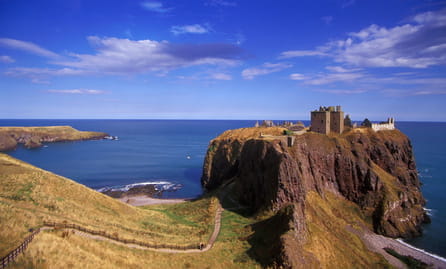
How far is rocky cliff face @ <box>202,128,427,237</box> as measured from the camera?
48.2 metres

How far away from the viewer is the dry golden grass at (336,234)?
35.5 meters

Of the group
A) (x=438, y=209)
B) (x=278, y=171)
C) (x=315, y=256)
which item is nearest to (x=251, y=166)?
(x=278, y=171)

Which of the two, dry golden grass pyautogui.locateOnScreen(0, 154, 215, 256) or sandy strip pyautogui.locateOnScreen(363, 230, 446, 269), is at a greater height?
dry golden grass pyautogui.locateOnScreen(0, 154, 215, 256)

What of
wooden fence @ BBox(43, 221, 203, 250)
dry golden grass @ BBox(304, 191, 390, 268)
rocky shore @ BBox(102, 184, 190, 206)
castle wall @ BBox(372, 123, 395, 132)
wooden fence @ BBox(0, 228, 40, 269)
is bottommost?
rocky shore @ BBox(102, 184, 190, 206)

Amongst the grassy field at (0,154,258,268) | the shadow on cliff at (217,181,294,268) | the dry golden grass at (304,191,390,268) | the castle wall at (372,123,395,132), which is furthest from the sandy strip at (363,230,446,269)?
the castle wall at (372,123,395,132)

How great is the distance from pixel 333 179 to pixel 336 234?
705 inches

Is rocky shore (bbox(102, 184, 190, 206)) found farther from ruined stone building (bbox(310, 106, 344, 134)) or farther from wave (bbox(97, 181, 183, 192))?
ruined stone building (bbox(310, 106, 344, 134))

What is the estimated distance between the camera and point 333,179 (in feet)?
192

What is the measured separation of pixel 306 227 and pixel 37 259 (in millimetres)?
31919

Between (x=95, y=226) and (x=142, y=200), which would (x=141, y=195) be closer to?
(x=142, y=200)

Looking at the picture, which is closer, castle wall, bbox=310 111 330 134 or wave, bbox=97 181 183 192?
castle wall, bbox=310 111 330 134

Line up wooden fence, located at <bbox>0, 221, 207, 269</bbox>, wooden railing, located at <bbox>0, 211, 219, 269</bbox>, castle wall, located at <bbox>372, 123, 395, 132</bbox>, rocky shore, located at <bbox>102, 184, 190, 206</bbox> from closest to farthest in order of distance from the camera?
wooden fence, located at <bbox>0, 221, 207, 269</bbox>
wooden railing, located at <bbox>0, 211, 219, 269</bbox>
rocky shore, located at <bbox>102, 184, 190, 206</bbox>
castle wall, located at <bbox>372, 123, 395, 132</bbox>

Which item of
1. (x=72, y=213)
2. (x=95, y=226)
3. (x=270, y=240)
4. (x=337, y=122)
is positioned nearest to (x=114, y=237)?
(x=95, y=226)

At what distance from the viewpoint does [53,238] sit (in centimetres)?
2558
